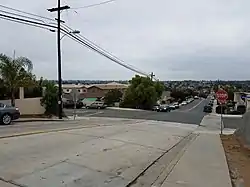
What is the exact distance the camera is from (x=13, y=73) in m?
33.3

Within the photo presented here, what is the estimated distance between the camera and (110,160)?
10375 millimetres

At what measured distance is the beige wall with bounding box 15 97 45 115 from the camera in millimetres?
34491

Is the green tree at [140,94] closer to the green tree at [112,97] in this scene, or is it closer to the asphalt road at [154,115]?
the green tree at [112,97]

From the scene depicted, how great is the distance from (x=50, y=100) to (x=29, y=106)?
2.54m

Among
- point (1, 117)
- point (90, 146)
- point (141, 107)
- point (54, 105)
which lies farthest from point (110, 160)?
point (141, 107)

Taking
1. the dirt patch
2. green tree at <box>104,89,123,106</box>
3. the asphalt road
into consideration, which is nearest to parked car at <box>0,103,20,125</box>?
the dirt patch

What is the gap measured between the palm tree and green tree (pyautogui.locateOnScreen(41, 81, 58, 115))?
3.03 metres

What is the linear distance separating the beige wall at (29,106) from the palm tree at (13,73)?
3.90 ft

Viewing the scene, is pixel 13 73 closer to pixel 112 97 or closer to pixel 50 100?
pixel 50 100

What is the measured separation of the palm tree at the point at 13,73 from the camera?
109 ft

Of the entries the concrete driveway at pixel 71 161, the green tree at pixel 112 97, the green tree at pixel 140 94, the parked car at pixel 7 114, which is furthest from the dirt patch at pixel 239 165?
the green tree at pixel 112 97

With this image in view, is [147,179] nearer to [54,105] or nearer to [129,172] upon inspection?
[129,172]

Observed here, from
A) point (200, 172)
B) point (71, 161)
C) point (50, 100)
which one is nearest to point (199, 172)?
point (200, 172)

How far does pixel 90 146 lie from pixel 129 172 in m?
3.47
